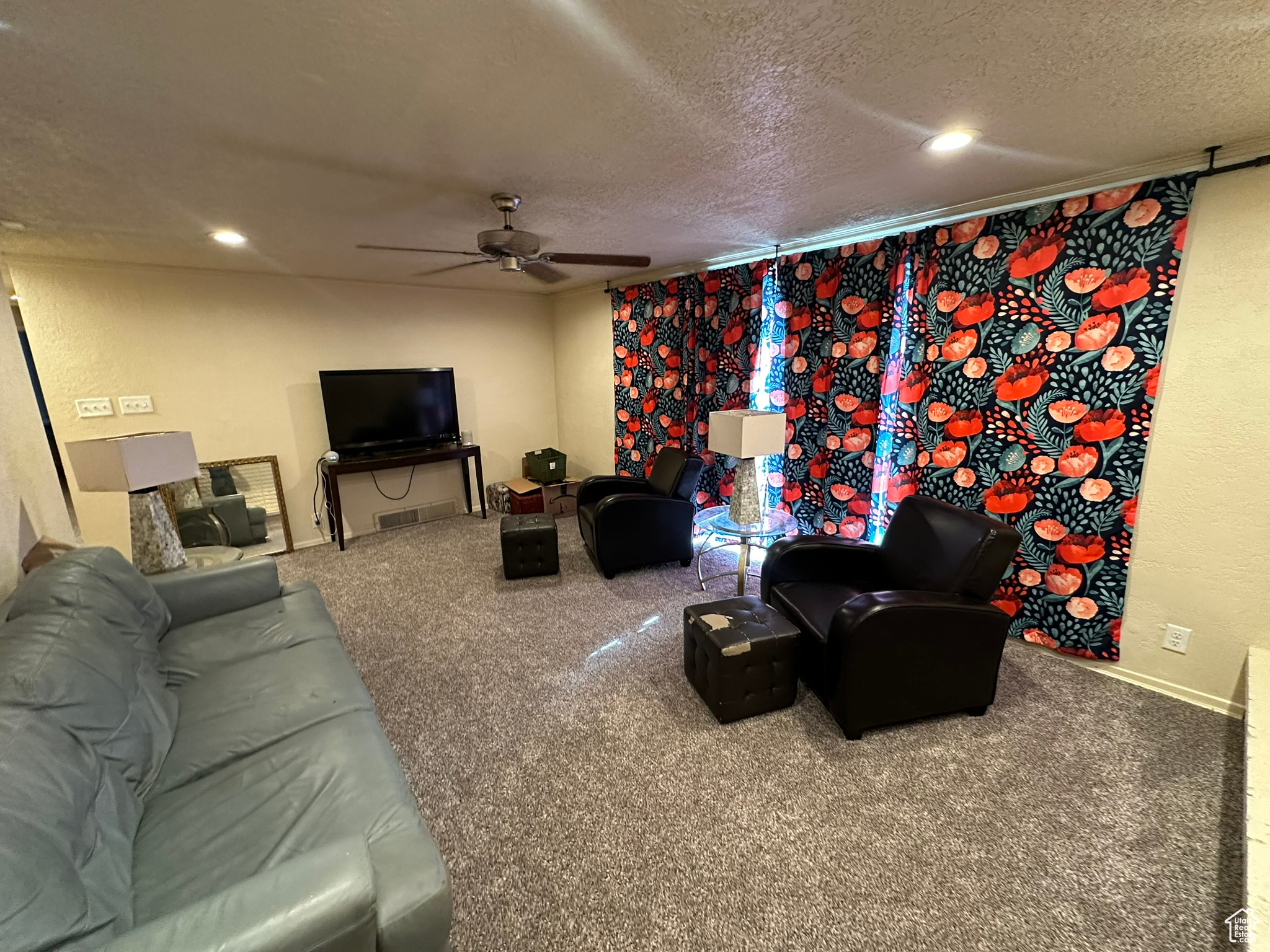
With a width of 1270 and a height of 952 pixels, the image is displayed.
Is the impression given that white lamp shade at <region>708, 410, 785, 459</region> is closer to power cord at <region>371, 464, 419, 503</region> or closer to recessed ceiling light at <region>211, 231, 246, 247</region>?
recessed ceiling light at <region>211, 231, 246, 247</region>

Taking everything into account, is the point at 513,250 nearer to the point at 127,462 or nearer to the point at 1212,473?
the point at 127,462

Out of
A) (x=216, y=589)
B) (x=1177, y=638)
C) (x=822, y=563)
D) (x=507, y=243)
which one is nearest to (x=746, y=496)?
(x=822, y=563)

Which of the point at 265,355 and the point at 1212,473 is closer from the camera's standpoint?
the point at 1212,473

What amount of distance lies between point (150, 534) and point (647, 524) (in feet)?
8.92

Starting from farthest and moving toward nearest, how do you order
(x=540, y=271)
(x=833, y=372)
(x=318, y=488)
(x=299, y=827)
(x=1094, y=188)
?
(x=318, y=488) → (x=833, y=372) → (x=540, y=271) → (x=1094, y=188) → (x=299, y=827)

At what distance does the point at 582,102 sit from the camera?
1.47 metres

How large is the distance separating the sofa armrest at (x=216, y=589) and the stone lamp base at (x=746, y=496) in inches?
96.0

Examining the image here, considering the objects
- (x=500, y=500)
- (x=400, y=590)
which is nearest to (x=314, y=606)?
(x=400, y=590)

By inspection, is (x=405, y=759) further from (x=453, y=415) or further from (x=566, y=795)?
(x=453, y=415)

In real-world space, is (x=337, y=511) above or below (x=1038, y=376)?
below

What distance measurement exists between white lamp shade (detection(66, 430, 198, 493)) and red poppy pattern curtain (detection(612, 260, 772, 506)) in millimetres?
3080

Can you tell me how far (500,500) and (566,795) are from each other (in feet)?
11.4

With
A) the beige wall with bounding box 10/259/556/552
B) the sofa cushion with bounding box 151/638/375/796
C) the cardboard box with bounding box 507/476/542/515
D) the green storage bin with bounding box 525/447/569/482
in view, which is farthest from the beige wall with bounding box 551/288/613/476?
the sofa cushion with bounding box 151/638/375/796

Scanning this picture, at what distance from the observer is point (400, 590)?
11.0ft
